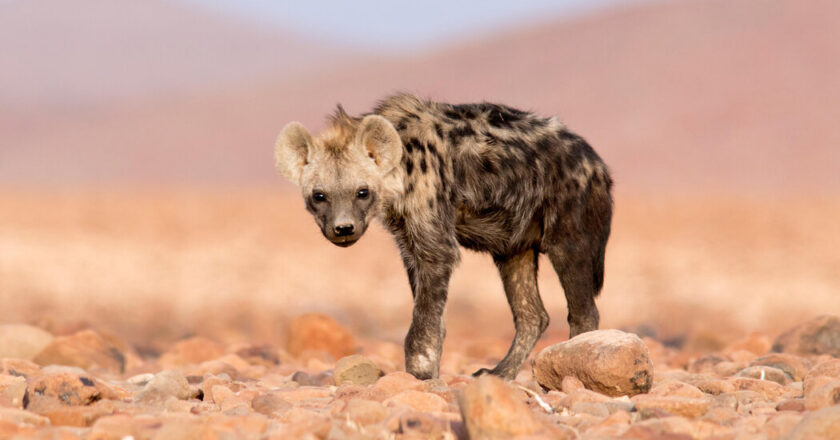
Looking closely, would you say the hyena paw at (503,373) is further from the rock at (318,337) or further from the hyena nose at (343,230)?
the rock at (318,337)

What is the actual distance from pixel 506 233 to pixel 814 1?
75.1 metres

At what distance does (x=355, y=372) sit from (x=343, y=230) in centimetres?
98

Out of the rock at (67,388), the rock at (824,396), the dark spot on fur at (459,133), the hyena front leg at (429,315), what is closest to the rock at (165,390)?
the rock at (67,388)

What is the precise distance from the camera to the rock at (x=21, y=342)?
9602mm

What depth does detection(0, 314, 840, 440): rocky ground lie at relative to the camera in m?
4.95

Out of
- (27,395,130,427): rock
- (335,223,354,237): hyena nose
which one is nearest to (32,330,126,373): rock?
(335,223,354,237): hyena nose

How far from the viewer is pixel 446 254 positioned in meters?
7.39

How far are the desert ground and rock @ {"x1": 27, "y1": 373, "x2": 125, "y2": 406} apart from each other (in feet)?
0.04

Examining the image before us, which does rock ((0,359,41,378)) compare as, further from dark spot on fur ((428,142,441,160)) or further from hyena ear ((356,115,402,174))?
dark spot on fur ((428,142,441,160))

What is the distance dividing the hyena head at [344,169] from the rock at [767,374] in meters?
2.76

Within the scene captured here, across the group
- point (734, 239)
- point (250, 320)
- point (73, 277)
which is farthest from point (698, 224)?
point (73, 277)

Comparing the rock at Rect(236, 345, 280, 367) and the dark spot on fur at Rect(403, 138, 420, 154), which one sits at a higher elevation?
the dark spot on fur at Rect(403, 138, 420, 154)

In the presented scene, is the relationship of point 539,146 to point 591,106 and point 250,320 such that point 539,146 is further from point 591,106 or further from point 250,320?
point 591,106

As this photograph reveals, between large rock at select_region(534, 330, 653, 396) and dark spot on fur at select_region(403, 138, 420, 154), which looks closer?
large rock at select_region(534, 330, 653, 396)
